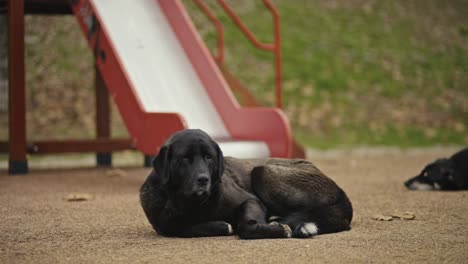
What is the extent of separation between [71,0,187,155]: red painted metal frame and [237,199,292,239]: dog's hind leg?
3.10 meters

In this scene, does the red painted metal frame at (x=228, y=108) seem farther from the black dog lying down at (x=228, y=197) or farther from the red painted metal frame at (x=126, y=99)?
the black dog lying down at (x=228, y=197)

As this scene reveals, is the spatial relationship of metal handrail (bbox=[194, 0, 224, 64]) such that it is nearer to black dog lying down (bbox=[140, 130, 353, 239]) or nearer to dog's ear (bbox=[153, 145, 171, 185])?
black dog lying down (bbox=[140, 130, 353, 239])

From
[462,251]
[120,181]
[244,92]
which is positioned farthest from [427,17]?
[462,251]

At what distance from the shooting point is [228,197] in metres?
5.12

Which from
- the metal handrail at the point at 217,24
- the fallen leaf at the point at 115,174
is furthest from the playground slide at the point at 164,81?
the fallen leaf at the point at 115,174

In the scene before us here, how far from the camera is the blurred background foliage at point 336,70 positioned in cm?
1702

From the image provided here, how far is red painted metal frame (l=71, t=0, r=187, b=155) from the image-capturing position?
8.30 m

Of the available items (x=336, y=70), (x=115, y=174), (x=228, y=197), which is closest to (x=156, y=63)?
(x=115, y=174)

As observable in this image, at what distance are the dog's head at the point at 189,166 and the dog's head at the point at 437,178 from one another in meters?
4.01

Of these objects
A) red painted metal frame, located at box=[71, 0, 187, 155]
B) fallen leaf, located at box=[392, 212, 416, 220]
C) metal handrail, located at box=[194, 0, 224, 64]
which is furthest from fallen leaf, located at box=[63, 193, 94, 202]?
metal handrail, located at box=[194, 0, 224, 64]

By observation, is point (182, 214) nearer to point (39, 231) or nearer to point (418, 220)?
point (39, 231)

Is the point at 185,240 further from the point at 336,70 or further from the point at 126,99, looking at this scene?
the point at 336,70

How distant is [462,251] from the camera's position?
439 cm

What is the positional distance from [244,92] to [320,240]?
572 cm
